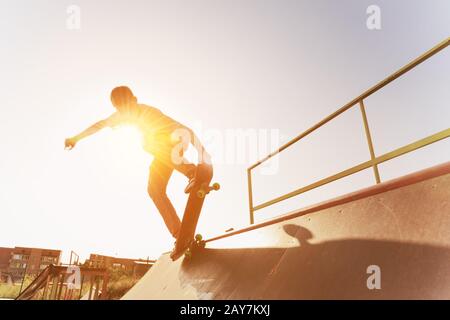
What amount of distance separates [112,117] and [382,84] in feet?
11.9

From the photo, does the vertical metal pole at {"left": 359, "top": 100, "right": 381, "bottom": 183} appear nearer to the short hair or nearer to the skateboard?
the skateboard

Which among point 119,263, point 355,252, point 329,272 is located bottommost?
point 119,263

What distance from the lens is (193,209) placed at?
3.04 metres

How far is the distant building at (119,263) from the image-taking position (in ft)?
73.1

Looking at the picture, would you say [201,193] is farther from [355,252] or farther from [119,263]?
[119,263]

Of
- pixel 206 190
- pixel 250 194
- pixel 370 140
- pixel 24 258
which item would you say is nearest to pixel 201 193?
pixel 206 190

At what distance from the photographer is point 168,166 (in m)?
3.44

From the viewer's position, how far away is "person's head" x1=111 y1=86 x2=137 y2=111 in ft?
11.5

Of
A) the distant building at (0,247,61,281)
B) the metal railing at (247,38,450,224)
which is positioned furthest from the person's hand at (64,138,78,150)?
the distant building at (0,247,61,281)

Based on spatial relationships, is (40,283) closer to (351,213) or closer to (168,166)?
(168,166)

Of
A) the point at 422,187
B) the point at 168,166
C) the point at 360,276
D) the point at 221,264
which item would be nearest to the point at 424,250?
the point at 360,276

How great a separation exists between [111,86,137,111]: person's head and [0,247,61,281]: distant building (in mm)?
86316

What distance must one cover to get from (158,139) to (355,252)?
2.63 m

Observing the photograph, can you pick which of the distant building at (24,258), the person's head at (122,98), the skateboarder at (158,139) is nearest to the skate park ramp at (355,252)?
the skateboarder at (158,139)
